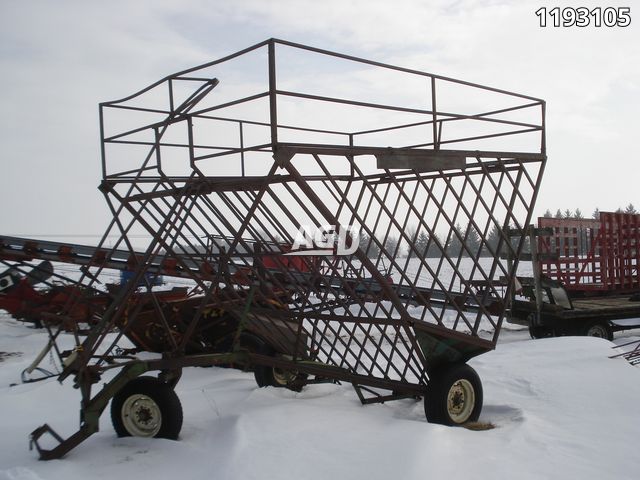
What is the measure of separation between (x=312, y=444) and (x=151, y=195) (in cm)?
303

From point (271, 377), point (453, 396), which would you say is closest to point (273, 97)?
point (453, 396)

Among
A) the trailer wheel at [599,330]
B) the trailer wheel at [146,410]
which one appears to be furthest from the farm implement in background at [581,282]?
the trailer wheel at [146,410]

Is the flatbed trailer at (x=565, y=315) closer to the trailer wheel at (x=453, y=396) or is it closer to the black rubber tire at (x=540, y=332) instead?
the black rubber tire at (x=540, y=332)

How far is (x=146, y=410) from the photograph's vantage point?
198 inches

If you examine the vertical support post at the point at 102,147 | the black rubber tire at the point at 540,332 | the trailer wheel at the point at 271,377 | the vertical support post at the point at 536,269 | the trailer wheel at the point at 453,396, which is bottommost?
the black rubber tire at the point at 540,332

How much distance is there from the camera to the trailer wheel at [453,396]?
538cm

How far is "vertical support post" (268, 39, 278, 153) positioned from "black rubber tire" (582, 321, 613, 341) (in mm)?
9387

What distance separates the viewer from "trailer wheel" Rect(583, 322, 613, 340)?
38.0ft

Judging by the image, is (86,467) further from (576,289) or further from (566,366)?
(576,289)

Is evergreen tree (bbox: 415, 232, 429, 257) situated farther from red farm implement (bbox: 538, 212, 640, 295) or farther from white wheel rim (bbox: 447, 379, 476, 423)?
red farm implement (bbox: 538, 212, 640, 295)

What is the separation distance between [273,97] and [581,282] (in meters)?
13.0

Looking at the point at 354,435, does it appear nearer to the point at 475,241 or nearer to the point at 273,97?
the point at 273,97

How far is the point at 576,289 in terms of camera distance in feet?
46.2

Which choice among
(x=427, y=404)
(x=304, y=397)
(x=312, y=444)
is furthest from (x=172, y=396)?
(x=427, y=404)
